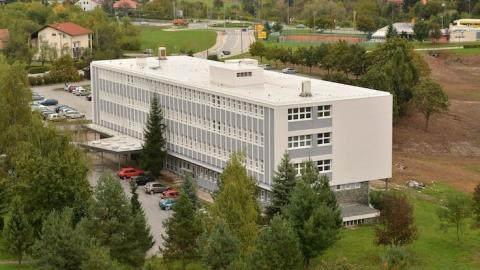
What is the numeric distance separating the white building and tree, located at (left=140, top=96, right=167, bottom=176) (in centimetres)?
53

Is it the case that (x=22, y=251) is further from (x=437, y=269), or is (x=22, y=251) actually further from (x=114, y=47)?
(x=114, y=47)

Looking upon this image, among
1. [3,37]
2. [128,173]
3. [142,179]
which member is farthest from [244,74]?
[3,37]

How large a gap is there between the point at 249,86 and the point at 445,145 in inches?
640

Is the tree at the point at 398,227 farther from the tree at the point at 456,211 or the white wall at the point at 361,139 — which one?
the white wall at the point at 361,139

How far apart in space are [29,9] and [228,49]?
2611 centimetres

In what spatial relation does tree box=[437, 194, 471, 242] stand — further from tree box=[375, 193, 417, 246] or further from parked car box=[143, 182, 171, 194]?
parked car box=[143, 182, 171, 194]

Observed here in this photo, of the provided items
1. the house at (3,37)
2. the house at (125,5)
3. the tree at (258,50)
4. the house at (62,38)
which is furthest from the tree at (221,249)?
the house at (125,5)

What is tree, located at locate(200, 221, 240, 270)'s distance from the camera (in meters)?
26.6

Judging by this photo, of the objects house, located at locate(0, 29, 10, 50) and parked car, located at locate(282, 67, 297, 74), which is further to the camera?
house, located at locate(0, 29, 10, 50)

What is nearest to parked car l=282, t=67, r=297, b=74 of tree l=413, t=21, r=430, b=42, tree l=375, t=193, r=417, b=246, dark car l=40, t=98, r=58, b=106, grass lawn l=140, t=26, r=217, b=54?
grass lawn l=140, t=26, r=217, b=54

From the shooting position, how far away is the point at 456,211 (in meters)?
32.8

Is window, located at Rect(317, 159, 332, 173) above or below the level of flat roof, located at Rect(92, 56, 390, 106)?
below

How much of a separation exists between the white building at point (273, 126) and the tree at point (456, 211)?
3.90 m

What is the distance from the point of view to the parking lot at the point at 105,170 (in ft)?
117
